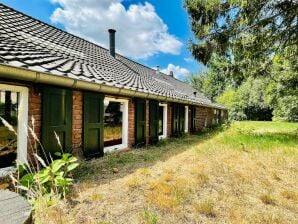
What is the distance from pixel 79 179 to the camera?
4977mm

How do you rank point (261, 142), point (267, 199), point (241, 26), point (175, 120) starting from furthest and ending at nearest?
point (175, 120) → point (261, 142) → point (241, 26) → point (267, 199)

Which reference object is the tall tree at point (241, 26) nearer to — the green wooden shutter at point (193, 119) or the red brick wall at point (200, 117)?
the green wooden shutter at point (193, 119)

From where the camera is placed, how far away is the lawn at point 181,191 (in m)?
3.44

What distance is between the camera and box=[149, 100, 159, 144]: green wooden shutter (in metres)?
9.97

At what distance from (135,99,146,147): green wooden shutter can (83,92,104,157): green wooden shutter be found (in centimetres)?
195

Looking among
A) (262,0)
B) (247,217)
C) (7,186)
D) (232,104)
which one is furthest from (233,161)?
(232,104)

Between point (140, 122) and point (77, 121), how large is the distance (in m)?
3.11

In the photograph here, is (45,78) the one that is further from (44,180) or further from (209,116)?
(209,116)

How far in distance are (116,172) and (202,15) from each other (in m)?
5.61

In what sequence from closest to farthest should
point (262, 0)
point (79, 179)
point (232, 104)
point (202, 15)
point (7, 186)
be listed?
point (7, 186) → point (79, 179) → point (262, 0) → point (202, 15) → point (232, 104)

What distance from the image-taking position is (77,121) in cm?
625

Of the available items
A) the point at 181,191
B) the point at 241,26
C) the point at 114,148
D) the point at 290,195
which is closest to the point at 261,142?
the point at 241,26

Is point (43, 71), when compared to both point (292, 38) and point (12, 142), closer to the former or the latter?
point (12, 142)

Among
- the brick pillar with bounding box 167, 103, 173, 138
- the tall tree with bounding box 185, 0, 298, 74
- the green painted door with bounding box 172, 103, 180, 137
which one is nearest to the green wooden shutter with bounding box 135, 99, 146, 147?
the tall tree with bounding box 185, 0, 298, 74
